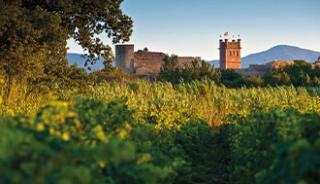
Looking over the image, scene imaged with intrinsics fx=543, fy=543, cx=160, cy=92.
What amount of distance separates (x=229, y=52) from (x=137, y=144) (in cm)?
14339

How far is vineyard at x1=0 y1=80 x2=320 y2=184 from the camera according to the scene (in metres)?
3.48

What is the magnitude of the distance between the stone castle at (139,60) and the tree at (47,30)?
73593 mm

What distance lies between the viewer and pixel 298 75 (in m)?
53.4

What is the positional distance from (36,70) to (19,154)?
11.9 metres

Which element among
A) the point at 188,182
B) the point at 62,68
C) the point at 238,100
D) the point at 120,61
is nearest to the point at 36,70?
the point at 62,68

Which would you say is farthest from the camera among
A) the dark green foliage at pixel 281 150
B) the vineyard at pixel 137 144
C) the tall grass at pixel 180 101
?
the tall grass at pixel 180 101

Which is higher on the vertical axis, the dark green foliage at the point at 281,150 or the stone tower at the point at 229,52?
the stone tower at the point at 229,52

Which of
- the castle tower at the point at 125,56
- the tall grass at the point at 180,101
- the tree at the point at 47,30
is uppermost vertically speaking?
the castle tower at the point at 125,56

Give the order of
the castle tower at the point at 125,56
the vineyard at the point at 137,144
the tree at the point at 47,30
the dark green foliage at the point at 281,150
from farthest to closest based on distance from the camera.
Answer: the castle tower at the point at 125,56
the tree at the point at 47,30
the dark green foliage at the point at 281,150
the vineyard at the point at 137,144

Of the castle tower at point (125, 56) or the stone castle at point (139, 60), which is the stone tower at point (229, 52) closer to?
the stone castle at point (139, 60)

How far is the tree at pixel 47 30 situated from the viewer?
13.9 metres

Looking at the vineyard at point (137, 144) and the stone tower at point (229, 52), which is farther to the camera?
the stone tower at point (229, 52)

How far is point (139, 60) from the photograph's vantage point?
10281 cm

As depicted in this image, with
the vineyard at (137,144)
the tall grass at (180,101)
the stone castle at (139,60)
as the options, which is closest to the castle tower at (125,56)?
the stone castle at (139,60)
